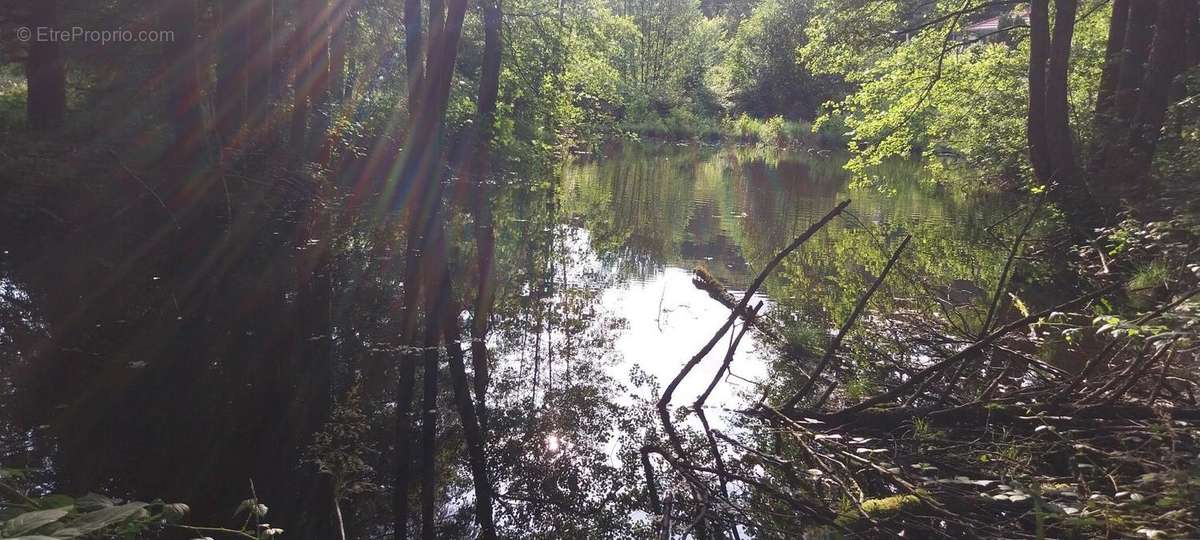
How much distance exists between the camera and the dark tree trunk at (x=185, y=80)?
11898mm

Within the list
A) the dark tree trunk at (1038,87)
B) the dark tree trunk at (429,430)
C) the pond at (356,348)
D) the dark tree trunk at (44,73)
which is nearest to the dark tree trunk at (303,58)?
the pond at (356,348)

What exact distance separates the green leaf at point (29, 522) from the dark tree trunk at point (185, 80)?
37.6 feet

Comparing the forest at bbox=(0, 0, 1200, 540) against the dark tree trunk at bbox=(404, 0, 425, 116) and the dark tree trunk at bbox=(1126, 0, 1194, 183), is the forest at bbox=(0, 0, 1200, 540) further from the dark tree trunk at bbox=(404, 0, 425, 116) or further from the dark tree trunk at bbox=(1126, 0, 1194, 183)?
the dark tree trunk at bbox=(404, 0, 425, 116)

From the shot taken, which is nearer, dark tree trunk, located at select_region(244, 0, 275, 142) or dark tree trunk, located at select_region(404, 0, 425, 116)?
dark tree trunk, located at select_region(244, 0, 275, 142)

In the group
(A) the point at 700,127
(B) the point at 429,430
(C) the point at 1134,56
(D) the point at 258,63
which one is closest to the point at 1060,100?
(C) the point at 1134,56

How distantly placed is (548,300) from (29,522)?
704 centimetres

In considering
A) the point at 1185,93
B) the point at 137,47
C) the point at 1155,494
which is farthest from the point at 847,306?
the point at 137,47

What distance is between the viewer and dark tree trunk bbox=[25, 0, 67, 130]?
12.3m

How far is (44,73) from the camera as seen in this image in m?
12.4

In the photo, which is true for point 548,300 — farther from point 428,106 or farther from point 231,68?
point 428,106

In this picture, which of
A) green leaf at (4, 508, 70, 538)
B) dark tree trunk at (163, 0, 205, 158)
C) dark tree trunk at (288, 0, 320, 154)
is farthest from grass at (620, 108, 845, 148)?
green leaf at (4, 508, 70, 538)

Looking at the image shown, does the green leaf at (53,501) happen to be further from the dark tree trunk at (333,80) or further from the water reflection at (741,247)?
Result: the dark tree trunk at (333,80)

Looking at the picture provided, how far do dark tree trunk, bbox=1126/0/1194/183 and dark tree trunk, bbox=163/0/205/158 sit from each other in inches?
538

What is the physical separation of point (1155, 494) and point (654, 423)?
113 inches
